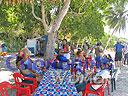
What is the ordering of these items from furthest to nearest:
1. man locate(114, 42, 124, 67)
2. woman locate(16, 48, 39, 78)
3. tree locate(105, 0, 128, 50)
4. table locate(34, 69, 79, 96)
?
1. tree locate(105, 0, 128, 50)
2. man locate(114, 42, 124, 67)
3. woman locate(16, 48, 39, 78)
4. table locate(34, 69, 79, 96)

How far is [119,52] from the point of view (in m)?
17.4

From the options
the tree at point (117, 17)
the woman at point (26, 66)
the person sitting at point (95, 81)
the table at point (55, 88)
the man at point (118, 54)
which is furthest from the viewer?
the tree at point (117, 17)

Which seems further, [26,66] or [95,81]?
[26,66]

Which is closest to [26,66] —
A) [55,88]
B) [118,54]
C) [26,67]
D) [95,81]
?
[26,67]

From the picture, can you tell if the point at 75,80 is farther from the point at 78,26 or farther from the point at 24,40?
the point at 24,40

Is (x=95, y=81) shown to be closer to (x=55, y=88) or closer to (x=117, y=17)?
(x=55, y=88)

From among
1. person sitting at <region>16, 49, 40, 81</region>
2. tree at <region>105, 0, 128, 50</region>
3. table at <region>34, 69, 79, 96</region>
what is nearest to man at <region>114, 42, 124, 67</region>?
person sitting at <region>16, 49, 40, 81</region>

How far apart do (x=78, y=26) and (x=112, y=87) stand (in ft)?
66.2

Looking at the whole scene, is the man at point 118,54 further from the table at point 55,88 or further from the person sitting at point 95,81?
the table at point 55,88

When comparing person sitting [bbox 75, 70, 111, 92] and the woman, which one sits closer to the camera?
person sitting [bbox 75, 70, 111, 92]

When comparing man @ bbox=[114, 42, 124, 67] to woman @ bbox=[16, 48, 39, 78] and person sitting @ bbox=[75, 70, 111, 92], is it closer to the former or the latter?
person sitting @ bbox=[75, 70, 111, 92]

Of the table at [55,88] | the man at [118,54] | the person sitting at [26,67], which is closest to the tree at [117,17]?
the man at [118,54]

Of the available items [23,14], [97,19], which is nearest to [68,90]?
[23,14]

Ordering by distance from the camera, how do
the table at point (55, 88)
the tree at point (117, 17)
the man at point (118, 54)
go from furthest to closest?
1. the tree at point (117, 17)
2. the man at point (118, 54)
3. the table at point (55, 88)
